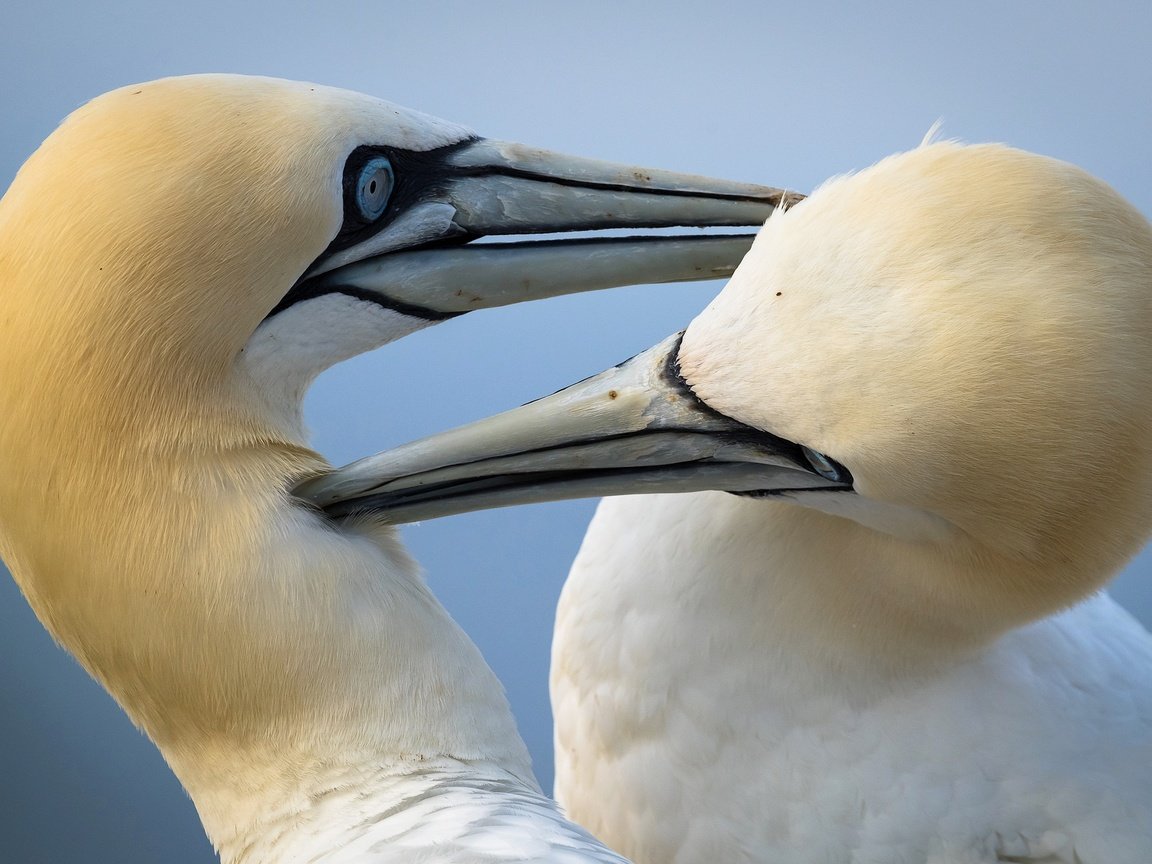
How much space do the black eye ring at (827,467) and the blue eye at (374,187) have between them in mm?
750

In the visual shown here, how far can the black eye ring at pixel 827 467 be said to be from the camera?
187cm

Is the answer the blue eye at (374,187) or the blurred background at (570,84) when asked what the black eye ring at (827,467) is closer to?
the blue eye at (374,187)

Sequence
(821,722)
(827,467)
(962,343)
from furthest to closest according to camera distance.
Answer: (821,722)
(827,467)
(962,343)

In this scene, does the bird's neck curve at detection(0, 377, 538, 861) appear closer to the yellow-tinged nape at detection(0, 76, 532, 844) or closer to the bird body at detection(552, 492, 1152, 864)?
the yellow-tinged nape at detection(0, 76, 532, 844)

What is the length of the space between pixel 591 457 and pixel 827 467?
347 mm

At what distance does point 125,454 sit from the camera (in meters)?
1.86

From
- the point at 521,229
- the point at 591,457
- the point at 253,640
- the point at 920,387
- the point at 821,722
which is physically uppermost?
the point at 521,229

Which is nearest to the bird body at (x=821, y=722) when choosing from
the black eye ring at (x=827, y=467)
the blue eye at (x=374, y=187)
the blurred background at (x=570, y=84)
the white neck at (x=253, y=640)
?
the black eye ring at (x=827, y=467)

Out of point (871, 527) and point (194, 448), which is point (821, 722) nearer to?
point (871, 527)

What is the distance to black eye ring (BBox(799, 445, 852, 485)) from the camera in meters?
1.87

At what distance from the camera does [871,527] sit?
6.86 ft

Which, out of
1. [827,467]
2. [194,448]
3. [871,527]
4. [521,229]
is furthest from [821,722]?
[194,448]

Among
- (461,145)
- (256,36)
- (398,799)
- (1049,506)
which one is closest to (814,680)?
(1049,506)

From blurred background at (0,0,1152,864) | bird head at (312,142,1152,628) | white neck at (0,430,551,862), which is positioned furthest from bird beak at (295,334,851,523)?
blurred background at (0,0,1152,864)
